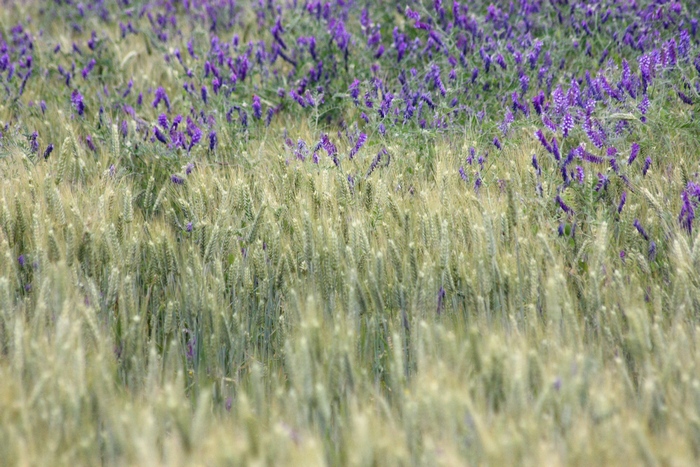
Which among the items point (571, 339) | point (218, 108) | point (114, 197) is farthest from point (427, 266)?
point (218, 108)

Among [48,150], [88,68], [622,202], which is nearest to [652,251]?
[622,202]

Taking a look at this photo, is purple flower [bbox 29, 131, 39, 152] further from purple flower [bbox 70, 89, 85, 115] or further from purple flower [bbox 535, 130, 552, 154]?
purple flower [bbox 535, 130, 552, 154]

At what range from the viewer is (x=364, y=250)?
2650 mm

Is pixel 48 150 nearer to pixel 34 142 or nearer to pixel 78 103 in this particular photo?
pixel 34 142

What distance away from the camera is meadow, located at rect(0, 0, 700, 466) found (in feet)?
6.04

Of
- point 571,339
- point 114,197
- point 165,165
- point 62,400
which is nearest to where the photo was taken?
point 62,400

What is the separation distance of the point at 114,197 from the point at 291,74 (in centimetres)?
198

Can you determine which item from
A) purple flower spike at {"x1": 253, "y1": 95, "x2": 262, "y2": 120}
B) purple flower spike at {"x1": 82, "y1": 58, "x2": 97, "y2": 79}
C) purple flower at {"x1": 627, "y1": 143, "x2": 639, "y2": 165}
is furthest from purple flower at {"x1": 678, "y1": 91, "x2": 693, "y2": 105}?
purple flower spike at {"x1": 82, "y1": 58, "x2": 97, "y2": 79}

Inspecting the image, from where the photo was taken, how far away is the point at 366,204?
304 cm

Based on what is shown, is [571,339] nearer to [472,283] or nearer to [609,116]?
[472,283]

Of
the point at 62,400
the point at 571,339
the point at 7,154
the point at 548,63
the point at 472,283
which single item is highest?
the point at 548,63

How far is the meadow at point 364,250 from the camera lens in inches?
72.5

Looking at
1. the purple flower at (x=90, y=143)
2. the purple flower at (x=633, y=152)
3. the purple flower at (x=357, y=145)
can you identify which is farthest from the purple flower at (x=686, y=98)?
the purple flower at (x=90, y=143)

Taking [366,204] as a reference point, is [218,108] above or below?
above
